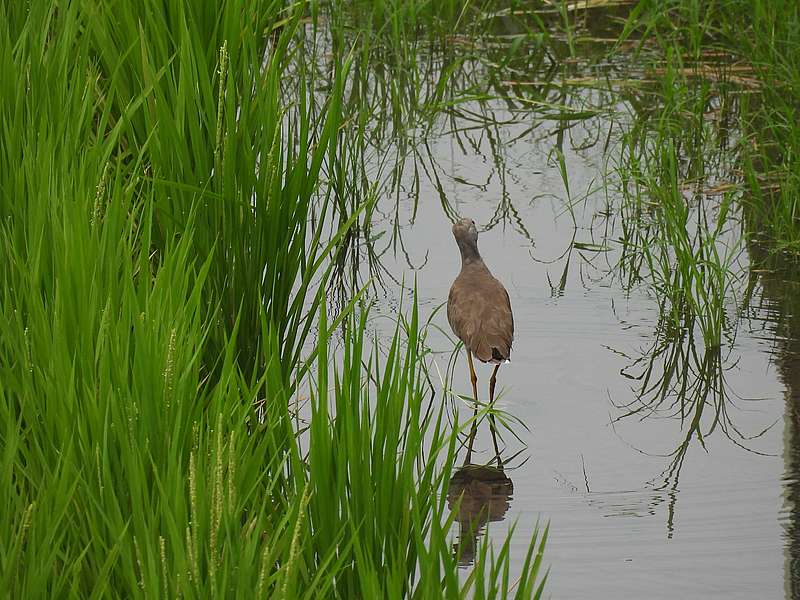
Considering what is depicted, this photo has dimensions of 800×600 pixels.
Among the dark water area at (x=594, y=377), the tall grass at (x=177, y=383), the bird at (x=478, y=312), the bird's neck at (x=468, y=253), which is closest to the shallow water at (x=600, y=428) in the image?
the dark water area at (x=594, y=377)

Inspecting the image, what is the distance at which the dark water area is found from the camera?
3.61 meters

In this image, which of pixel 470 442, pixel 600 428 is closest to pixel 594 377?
pixel 600 428

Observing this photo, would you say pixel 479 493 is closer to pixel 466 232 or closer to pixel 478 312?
pixel 478 312

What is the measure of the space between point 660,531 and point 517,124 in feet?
11.6

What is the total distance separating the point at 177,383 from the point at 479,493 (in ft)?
4.78

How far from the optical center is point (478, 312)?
450 centimetres

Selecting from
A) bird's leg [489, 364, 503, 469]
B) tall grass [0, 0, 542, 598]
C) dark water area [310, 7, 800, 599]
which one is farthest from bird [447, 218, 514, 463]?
tall grass [0, 0, 542, 598]

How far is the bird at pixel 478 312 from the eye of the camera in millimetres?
4375

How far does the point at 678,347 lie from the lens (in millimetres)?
4746

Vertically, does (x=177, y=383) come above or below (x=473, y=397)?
above

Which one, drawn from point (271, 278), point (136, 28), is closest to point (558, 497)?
point (271, 278)

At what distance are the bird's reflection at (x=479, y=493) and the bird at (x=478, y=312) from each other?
10 centimetres

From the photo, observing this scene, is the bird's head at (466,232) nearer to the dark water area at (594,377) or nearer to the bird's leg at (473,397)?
the dark water area at (594,377)

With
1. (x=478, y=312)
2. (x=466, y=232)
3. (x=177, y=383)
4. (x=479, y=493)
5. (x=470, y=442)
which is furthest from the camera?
(x=466, y=232)
